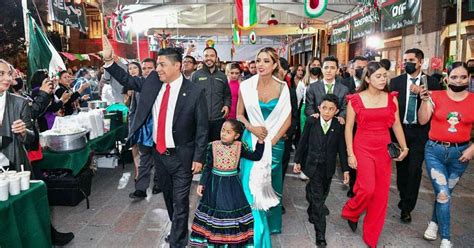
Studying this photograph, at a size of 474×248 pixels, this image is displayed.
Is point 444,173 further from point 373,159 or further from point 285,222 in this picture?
point 285,222

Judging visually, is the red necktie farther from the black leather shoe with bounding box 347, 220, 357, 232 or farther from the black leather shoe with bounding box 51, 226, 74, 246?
the black leather shoe with bounding box 347, 220, 357, 232

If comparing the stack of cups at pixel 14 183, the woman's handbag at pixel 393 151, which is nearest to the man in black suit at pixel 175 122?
the stack of cups at pixel 14 183

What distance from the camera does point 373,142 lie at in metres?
4.00

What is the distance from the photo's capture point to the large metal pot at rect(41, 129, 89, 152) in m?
5.33

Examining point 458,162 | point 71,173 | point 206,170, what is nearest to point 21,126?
point 206,170

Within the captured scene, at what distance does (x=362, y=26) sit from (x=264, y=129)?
428 inches

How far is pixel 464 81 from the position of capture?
12.8 feet

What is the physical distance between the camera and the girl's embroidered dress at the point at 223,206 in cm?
363

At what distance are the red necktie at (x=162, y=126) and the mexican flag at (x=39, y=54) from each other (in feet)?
9.32

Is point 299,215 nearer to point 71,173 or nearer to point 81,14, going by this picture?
point 71,173

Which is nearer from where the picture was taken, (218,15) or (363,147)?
(363,147)

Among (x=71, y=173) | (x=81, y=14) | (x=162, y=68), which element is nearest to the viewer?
(x=162, y=68)

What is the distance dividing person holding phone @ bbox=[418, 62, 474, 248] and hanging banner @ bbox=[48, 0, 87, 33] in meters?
5.88

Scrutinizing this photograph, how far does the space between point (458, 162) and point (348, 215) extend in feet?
3.97
